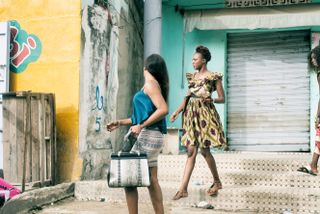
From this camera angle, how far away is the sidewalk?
4.95 m

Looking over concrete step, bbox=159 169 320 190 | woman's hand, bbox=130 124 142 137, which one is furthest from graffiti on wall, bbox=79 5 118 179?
woman's hand, bbox=130 124 142 137

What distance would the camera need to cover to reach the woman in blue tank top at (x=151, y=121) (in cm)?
374

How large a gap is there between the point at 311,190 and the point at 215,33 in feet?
15.7

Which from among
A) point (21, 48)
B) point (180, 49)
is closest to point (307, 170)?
point (21, 48)

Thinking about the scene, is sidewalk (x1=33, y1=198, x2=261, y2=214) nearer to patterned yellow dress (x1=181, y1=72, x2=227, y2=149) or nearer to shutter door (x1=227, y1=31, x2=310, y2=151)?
patterned yellow dress (x1=181, y1=72, x2=227, y2=149)

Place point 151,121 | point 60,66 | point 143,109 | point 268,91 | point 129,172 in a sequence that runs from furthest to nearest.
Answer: point 268,91
point 60,66
point 143,109
point 151,121
point 129,172

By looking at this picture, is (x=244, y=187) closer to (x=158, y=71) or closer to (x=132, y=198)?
(x=132, y=198)

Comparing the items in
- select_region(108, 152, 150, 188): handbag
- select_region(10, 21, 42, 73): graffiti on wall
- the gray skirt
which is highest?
select_region(10, 21, 42, 73): graffiti on wall

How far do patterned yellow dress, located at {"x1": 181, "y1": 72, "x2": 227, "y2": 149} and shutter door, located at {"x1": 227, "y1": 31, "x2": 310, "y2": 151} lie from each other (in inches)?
157

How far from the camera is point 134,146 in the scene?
383cm

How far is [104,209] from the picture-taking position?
17.0 feet

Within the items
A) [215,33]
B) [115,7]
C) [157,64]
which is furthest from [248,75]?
[157,64]

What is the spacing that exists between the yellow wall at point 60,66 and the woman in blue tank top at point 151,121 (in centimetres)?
238

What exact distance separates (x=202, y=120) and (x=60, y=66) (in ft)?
7.60
